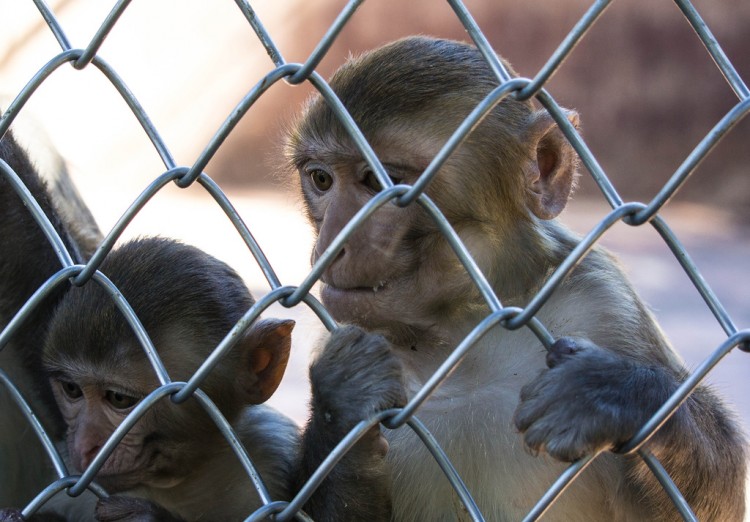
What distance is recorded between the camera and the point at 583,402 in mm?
1777

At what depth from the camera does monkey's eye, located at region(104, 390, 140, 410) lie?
2494 millimetres

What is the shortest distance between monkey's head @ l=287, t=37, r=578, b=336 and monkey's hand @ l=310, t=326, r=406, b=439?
1.58ft

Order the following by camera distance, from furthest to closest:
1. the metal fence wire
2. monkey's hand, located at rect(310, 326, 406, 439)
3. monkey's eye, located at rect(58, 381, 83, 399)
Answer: monkey's eye, located at rect(58, 381, 83, 399) → monkey's hand, located at rect(310, 326, 406, 439) → the metal fence wire

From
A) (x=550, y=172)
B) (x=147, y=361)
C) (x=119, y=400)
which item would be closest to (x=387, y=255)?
(x=550, y=172)

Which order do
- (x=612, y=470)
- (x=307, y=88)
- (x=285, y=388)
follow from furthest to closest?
(x=307, y=88), (x=285, y=388), (x=612, y=470)

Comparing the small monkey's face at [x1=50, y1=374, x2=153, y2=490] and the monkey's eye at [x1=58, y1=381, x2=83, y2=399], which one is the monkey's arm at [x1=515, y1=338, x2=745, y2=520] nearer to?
the small monkey's face at [x1=50, y1=374, x2=153, y2=490]

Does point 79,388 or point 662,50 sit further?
point 662,50

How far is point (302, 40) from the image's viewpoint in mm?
8508

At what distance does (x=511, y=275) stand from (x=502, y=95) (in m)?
1.04

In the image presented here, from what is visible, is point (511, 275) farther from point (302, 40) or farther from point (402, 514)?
point (302, 40)

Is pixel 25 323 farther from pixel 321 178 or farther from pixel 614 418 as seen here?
pixel 614 418

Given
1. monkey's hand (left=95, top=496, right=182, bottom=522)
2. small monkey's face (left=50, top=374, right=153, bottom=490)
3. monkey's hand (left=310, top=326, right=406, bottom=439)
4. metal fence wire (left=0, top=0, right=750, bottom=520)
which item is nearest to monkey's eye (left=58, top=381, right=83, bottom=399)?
small monkey's face (left=50, top=374, right=153, bottom=490)

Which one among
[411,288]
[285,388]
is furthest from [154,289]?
[285,388]

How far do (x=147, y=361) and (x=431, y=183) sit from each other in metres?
0.84
